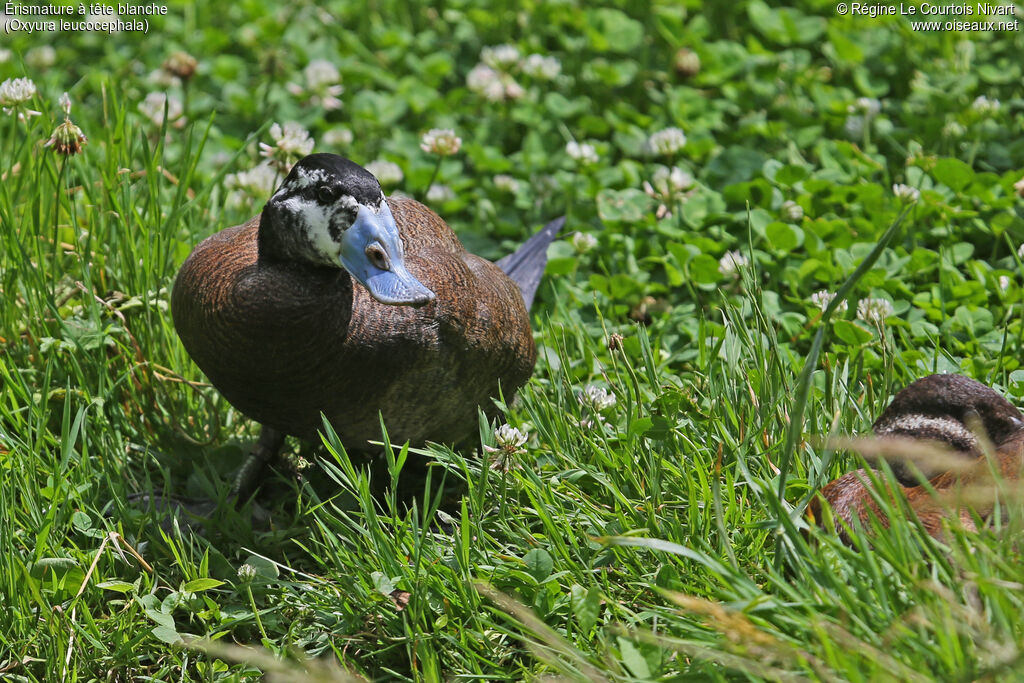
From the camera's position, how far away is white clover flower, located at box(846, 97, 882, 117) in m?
4.24

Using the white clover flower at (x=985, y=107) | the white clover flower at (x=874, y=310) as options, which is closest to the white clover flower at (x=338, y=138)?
the white clover flower at (x=874, y=310)

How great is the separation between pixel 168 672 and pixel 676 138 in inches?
102

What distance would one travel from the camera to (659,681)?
1.91 metres

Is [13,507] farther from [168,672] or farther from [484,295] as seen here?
[484,295]

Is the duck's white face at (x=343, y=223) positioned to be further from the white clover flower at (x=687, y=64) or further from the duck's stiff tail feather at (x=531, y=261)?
the white clover flower at (x=687, y=64)

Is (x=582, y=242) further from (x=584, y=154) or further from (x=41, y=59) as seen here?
(x=41, y=59)

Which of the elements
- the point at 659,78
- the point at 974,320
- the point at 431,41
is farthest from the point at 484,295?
the point at 431,41

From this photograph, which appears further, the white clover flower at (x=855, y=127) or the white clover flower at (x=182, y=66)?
the white clover flower at (x=855, y=127)

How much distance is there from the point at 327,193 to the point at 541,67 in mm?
2312

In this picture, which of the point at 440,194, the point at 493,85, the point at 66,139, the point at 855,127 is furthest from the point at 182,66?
the point at 855,127

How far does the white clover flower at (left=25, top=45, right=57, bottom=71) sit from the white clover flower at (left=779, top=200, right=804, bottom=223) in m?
3.25

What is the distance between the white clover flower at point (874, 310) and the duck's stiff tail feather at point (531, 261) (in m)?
1.04

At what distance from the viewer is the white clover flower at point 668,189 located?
3.90 m

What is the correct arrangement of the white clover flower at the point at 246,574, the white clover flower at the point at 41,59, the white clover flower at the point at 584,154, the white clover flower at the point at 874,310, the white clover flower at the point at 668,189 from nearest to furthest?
the white clover flower at the point at 246,574 → the white clover flower at the point at 874,310 → the white clover flower at the point at 668,189 → the white clover flower at the point at 584,154 → the white clover flower at the point at 41,59
